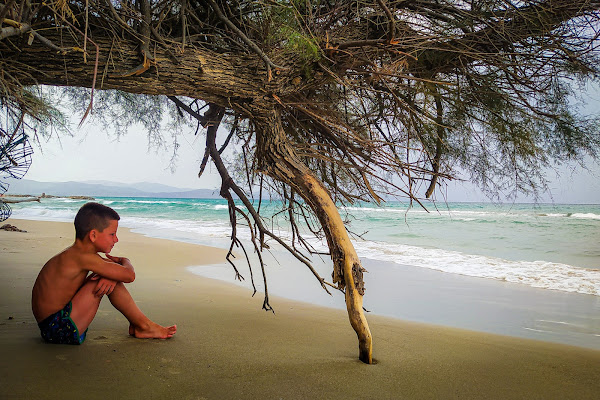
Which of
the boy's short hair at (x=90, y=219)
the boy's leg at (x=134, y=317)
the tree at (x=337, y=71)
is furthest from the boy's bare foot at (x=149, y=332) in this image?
the tree at (x=337, y=71)

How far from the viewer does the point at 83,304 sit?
2391mm

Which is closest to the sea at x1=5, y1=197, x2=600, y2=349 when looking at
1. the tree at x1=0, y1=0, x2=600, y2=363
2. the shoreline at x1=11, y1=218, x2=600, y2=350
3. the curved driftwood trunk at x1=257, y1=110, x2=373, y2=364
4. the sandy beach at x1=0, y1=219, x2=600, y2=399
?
the shoreline at x1=11, y1=218, x2=600, y2=350

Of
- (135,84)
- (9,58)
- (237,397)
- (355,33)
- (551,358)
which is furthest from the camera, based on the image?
(551,358)

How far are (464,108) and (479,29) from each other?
25.6 inches

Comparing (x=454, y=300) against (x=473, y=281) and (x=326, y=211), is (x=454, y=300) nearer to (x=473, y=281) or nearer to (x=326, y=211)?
(x=473, y=281)

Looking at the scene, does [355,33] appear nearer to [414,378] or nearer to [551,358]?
[414,378]

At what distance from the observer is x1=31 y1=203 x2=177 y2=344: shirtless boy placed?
234 centimetres

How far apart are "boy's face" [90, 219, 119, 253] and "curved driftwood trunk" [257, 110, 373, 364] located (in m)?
0.98

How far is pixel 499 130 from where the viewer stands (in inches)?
144

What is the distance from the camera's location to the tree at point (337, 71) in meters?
2.47

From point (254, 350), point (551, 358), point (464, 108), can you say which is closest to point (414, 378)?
point (254, 350)

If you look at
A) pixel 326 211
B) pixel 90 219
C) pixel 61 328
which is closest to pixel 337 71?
pixel 326 211

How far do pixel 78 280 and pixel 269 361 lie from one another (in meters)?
1.14

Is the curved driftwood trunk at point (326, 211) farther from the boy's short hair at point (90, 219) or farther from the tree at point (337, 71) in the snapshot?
the boy's short hair at point (90, 219)
